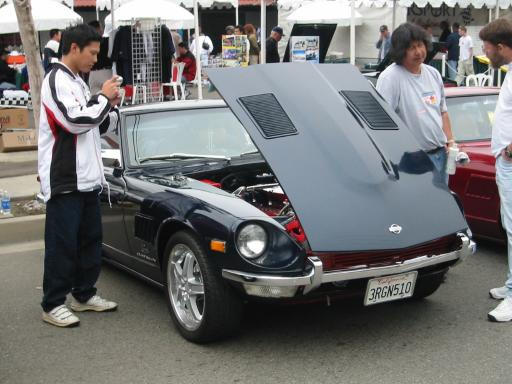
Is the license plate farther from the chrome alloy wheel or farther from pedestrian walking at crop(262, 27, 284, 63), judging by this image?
pedestrian walking at crop(262, 27, 284, 63)

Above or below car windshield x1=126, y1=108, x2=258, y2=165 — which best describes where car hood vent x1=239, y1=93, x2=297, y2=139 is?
above

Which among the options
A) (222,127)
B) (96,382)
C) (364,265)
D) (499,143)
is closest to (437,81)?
(499,143)

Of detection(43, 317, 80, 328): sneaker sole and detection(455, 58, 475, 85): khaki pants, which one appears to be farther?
detection(455, 58, 475, 85): khaki pants

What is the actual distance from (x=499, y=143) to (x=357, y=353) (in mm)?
1648

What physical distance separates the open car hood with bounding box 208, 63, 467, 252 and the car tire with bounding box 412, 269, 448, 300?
0.50 metres

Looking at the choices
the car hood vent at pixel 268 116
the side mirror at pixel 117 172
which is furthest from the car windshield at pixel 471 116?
the side mirror at pixel 117 172

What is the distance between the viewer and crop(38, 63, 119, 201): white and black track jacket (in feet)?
13.8

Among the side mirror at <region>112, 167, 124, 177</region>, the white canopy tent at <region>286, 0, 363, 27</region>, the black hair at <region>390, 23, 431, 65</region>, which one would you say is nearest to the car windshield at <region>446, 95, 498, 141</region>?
the black hair at <region>390, 23, 431, 65</region>

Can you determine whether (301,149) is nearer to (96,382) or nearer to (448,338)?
(448,338)

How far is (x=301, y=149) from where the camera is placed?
420 cm

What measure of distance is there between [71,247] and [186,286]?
0.81m

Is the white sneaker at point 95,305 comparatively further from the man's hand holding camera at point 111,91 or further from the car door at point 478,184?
the car door at point 478,184

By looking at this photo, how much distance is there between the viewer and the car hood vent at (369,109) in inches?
180

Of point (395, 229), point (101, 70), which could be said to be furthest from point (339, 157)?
point (101, 70)
